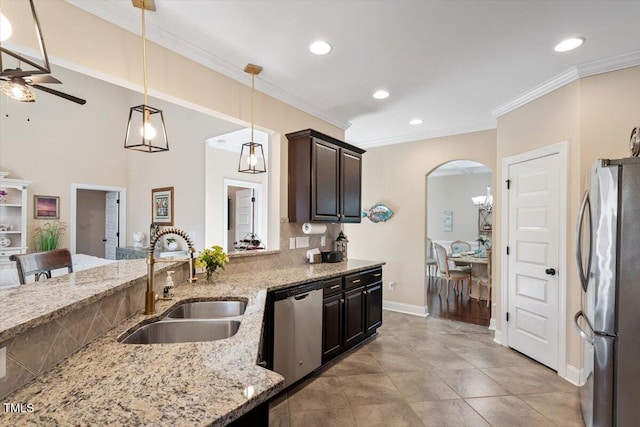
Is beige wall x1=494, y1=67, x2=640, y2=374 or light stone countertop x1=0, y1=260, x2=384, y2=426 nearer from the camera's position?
light stone countertop x1=0, y1=260, x2=384, y2=426

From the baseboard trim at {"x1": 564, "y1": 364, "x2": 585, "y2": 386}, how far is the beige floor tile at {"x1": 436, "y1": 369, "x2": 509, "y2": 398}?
676 millimetres

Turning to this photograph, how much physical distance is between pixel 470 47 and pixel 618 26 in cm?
95

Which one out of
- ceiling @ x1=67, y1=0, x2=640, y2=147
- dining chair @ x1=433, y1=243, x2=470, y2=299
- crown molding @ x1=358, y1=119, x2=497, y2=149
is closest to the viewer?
ceiling @ x1=67, y1=0, x2=640, y2=147

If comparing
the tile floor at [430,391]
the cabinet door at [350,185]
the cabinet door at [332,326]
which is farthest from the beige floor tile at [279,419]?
the cabinet door at [350,185]

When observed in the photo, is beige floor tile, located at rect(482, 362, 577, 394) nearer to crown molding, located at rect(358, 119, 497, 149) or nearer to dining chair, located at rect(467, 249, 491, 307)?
dining chair, located at rect(467, 249, 491, 307)

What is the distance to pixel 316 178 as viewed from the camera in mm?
3320

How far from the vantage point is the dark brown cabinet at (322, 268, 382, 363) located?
2.94 m

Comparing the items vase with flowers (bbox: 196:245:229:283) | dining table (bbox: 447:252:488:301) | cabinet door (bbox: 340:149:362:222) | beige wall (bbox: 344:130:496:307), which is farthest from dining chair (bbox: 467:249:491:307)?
vase with flowers (bbox: 196:245:229:283)

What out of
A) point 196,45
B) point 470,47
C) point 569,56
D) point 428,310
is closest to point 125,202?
point 196,45

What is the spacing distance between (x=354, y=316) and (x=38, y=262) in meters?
2.70

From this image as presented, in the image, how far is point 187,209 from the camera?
18.4 ft

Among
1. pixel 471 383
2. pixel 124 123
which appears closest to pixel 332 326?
pixel 471 383

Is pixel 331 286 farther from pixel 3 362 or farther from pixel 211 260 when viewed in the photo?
pixel 3 362

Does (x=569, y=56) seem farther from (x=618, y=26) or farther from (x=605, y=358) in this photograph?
(x=605, y=358)
